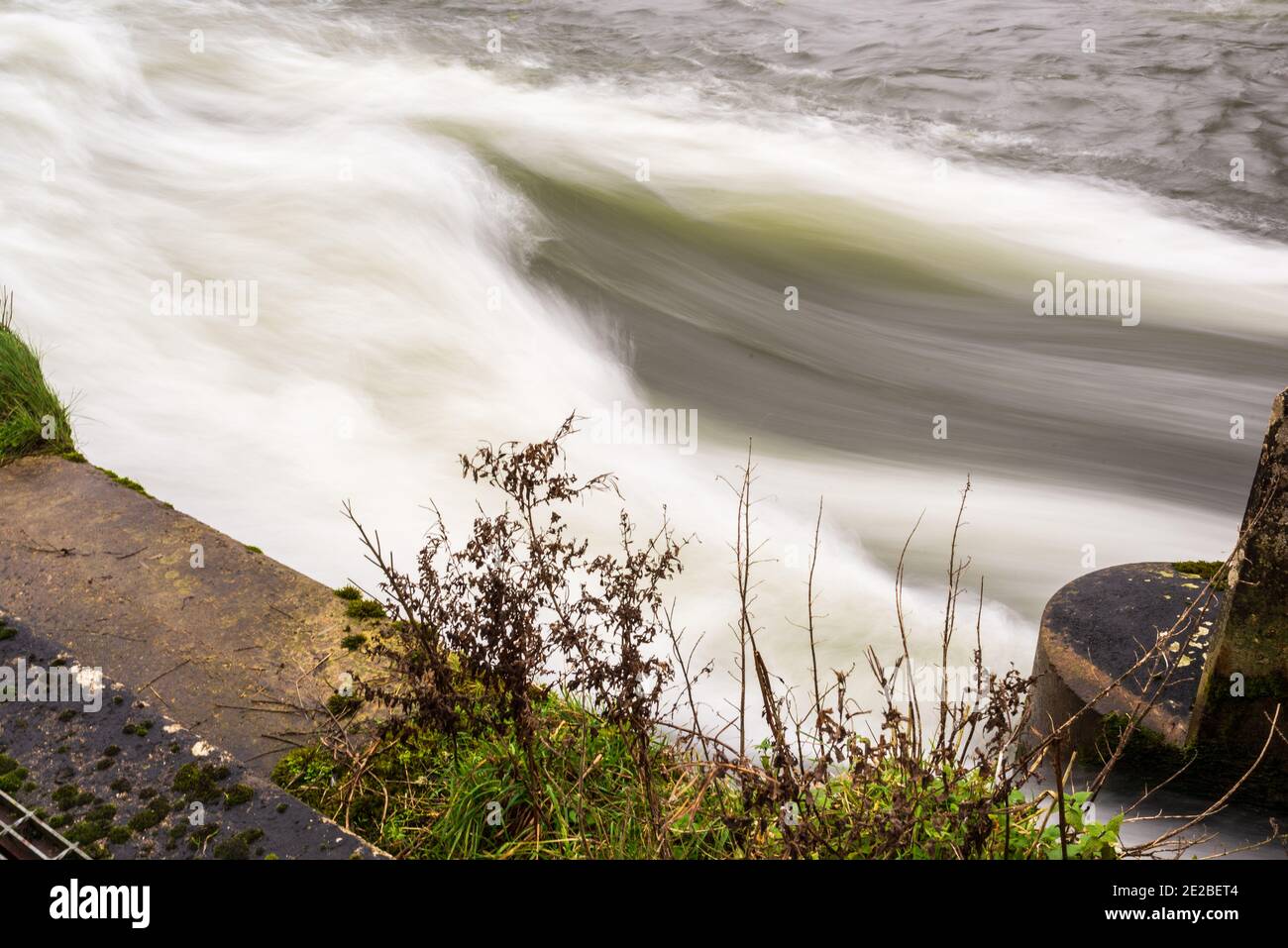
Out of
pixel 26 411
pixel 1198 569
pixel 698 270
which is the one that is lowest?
pixel 1198 569

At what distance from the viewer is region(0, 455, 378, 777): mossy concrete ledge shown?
3.22m

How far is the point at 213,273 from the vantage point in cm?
740

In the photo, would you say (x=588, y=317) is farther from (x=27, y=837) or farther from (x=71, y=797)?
(x=27, y=837)

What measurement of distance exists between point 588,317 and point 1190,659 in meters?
4.62

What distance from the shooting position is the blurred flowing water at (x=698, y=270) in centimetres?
579

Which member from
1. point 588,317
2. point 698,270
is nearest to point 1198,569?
point 588,317

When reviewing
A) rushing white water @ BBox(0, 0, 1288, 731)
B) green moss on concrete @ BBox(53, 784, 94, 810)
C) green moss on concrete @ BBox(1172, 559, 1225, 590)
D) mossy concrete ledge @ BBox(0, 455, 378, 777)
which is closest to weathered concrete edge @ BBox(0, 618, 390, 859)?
green moss on concrete @ BBox(53, 784, 94, 810)

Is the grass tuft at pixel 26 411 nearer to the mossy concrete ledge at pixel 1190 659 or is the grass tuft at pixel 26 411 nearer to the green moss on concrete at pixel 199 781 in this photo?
the green moss on concrete at pixel 199 781

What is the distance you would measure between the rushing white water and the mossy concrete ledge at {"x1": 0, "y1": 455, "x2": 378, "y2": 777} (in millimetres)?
1185

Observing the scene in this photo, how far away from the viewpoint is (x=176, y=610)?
3551mm

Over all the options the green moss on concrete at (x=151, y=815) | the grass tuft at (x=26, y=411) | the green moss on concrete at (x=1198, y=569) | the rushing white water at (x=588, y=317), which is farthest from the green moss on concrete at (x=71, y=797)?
the green moss on concrete at (x=1198, y=569)

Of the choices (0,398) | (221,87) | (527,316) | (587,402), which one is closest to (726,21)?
(221,87)

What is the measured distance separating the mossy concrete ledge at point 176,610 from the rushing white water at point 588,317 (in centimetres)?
118

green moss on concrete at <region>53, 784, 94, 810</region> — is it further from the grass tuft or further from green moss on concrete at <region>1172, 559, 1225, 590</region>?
green moss on concrete at <region>1172, 559, 1225, 590</region>
